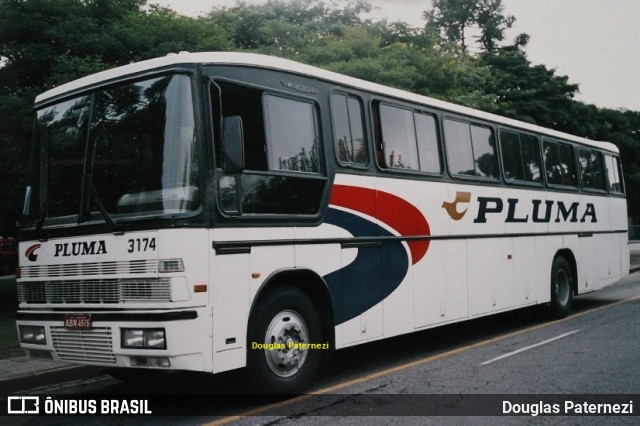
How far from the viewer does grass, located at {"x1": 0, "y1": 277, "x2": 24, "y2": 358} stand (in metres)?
9.29

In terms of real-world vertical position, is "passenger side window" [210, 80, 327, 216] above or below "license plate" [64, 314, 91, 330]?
above

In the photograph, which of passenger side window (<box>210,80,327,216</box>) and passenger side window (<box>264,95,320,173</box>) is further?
passenger side window (<box>264,95,320,173</box>)

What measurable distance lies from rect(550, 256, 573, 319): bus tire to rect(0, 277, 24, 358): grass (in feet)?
29.8

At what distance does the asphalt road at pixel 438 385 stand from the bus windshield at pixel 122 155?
2.01m

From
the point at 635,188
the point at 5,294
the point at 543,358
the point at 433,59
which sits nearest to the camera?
the point at 543,358

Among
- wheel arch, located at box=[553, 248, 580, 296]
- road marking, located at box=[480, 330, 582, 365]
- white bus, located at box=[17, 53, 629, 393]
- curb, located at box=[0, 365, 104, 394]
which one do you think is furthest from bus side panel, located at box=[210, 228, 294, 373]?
wheel arch, located at box=[553, 248, 580, 296]

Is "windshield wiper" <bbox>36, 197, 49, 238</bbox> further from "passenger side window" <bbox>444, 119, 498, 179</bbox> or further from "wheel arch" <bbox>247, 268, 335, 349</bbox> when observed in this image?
"passenger side window" <bbox>444, 119, 498, 179</bbox>

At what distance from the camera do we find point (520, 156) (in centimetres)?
1147

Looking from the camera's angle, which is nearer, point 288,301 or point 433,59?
point 288,301

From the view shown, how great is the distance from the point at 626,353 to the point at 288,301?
471 centimetres

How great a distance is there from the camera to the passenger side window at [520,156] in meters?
11.0

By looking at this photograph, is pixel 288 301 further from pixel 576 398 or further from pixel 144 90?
pixel 576 398

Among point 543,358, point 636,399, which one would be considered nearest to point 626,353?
point 543,358

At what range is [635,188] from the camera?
4866cm
